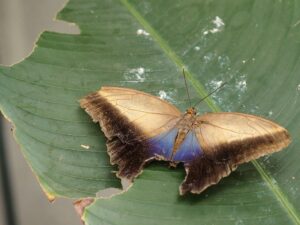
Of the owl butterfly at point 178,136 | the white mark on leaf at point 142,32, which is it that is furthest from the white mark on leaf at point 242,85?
the white mark on leaf at point 142,32

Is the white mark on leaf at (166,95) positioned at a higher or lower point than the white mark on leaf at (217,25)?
lower

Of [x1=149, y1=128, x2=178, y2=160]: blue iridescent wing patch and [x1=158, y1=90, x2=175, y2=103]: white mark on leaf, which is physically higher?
[x1=158, y1=90, x2=175, y2=103]: white mark on leaf

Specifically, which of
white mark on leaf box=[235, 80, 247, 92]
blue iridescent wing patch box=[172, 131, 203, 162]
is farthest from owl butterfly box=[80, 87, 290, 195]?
white mark on leaf box=[235, 80, 247, 92]

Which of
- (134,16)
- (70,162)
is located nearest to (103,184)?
(70,162)

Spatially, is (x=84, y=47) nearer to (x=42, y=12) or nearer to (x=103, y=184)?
(x=103, y=184)

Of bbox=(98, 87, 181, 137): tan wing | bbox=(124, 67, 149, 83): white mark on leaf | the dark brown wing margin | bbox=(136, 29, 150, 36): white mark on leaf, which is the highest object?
bbox=(136, 29, 150, 36): white mark on leaf

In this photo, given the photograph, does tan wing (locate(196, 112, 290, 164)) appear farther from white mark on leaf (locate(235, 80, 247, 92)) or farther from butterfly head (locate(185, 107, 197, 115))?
white mark on leaf (locate(235, 80, 247, 92))

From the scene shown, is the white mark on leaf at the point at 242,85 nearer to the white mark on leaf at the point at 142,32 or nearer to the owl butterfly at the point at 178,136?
the owl butterfly at the point at 178,136
